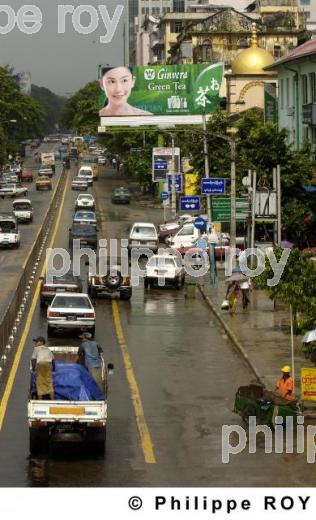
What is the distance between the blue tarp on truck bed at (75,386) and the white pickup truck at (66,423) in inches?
12.1

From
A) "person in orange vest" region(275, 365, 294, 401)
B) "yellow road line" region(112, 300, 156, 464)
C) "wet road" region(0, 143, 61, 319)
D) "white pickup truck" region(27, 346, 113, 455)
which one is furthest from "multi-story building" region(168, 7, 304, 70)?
"white pickup truck" region(27, 346, 113, 455)

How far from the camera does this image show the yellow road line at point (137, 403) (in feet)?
84.0

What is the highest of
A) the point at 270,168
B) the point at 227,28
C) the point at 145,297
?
the point at 227,28

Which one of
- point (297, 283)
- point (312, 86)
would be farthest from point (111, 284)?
point (312, 86)

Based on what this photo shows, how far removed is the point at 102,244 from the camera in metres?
74.1

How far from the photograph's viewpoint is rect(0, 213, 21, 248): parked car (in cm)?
7119

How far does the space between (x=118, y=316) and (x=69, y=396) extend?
22944 mm

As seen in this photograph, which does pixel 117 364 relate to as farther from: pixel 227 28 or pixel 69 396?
pixel 227 28

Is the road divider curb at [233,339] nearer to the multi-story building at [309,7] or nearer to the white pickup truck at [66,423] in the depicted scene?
the white pickup truck at [66,423]

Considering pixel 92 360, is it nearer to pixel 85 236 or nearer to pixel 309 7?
pixel 85 236

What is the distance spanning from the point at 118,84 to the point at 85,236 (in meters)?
28.6

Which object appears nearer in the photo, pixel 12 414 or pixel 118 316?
pixel 12 414

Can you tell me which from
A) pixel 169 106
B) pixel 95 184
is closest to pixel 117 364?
pixel 169 106

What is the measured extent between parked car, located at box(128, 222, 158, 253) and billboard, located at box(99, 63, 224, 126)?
1089 inches
